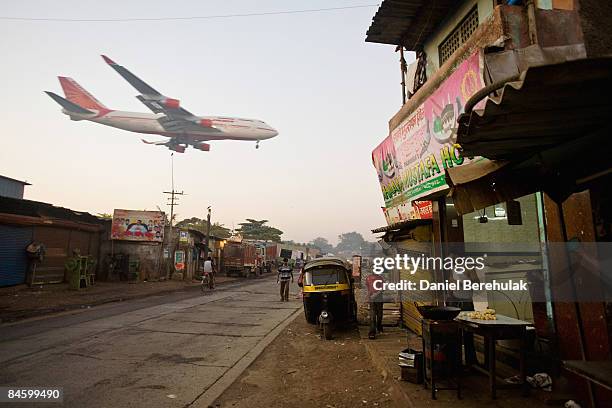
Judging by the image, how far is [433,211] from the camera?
30.2 ft

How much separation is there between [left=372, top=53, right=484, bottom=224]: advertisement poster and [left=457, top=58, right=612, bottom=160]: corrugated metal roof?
234 centimetres

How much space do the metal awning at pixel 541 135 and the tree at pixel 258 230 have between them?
7910 cm

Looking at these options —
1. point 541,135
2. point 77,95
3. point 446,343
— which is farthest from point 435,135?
point 77,95

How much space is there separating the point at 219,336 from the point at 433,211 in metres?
6.84

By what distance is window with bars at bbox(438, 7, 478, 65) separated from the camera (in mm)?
9391

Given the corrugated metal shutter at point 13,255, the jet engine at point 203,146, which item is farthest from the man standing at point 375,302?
the jet engine at point 203,146

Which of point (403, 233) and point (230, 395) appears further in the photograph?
point (403, 233)

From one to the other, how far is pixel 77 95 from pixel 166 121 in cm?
1576

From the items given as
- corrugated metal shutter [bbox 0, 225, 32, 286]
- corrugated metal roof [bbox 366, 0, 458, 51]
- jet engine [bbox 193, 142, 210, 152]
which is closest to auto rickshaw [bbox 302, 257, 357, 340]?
corrugated metal roof [bbox 366, 0, 458, 51]

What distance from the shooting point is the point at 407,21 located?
11.4m

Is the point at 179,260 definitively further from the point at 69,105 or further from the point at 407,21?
the point at 69,105

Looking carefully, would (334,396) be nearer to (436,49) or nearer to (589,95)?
(589,95)

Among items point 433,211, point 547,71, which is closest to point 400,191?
point 433,211

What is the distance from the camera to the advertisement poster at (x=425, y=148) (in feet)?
24.0
